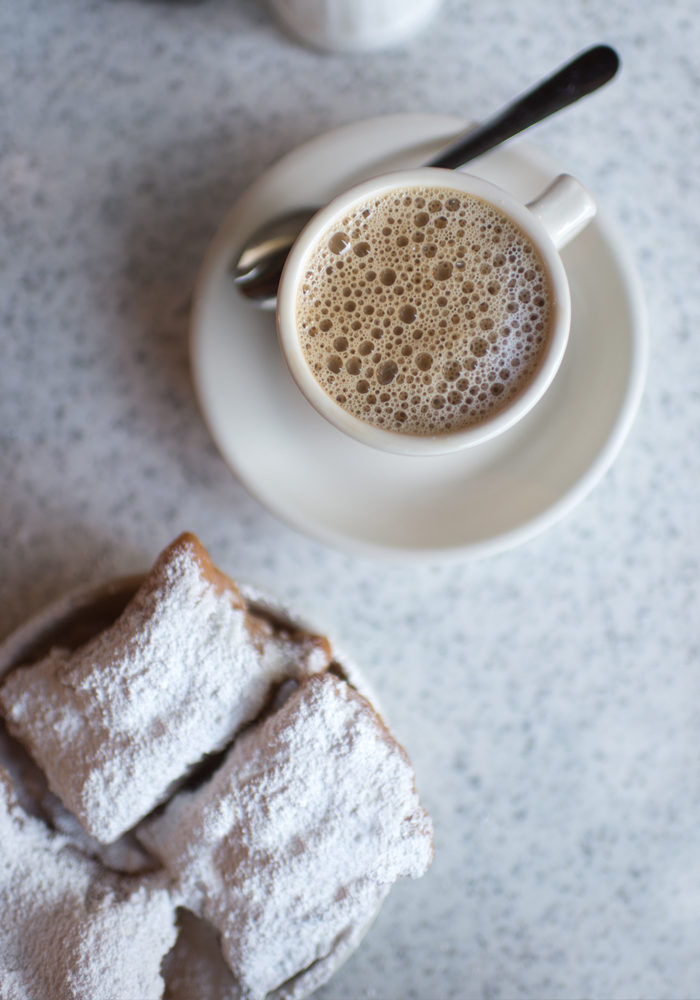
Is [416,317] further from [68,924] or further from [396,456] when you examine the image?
[68,924]

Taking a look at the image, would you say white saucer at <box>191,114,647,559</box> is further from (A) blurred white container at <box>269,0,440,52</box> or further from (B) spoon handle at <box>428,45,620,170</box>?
(A) blurred white container at <box>269,0,440,52</box>

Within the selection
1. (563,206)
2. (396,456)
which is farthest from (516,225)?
(396,456)

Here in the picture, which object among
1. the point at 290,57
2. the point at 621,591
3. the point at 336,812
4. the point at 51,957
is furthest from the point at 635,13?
the point at 51,957

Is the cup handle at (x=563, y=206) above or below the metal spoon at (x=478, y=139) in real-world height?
below

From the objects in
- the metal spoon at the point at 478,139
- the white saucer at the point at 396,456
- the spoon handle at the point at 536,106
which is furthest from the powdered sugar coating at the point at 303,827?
the spoon handle at the point at 536,106

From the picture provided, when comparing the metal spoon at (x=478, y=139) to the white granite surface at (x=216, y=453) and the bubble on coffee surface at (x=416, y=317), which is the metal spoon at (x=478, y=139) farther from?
the white granite surface at (x=216, y=453)

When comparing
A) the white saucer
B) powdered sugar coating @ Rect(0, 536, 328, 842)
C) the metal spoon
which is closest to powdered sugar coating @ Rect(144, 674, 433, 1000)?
powdered sugar coating @ Rect(0, 536, 328, 842)
